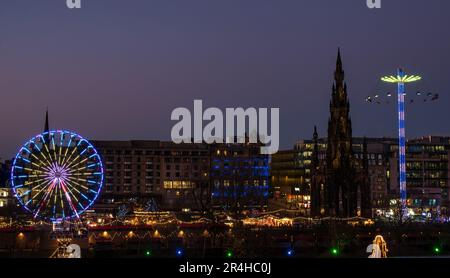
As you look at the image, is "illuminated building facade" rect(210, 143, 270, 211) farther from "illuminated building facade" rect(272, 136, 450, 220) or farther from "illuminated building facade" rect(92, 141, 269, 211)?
"illuminated building facade" rect(272, 136, 450, 220)

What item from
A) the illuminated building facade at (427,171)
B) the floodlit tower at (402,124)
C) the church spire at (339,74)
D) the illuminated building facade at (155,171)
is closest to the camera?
the church spire at (339,74)

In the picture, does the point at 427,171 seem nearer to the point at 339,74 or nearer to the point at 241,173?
the point at 241,173

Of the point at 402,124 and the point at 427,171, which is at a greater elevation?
the point at 402,124

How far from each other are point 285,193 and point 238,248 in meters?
116

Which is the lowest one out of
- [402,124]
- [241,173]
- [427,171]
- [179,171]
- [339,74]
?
[241,173]

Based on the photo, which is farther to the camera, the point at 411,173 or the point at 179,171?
the point at 411,173

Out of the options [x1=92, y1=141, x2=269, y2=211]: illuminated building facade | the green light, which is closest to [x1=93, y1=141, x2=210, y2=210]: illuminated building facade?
[x1=92, y1=141, x2=269, y2=211]: illuminated building facade

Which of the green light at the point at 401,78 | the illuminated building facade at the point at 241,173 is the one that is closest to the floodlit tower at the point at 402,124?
the green light at the point at 401,78

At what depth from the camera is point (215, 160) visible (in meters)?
153

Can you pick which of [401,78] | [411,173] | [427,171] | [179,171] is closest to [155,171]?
[179,171]

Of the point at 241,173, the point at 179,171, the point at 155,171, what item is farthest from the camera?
the point at 179,171

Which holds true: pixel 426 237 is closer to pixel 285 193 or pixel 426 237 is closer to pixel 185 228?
pixel 185 228

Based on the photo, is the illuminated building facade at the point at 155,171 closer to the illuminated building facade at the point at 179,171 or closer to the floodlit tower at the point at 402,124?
the illuminated building facade at the point at 179,171
